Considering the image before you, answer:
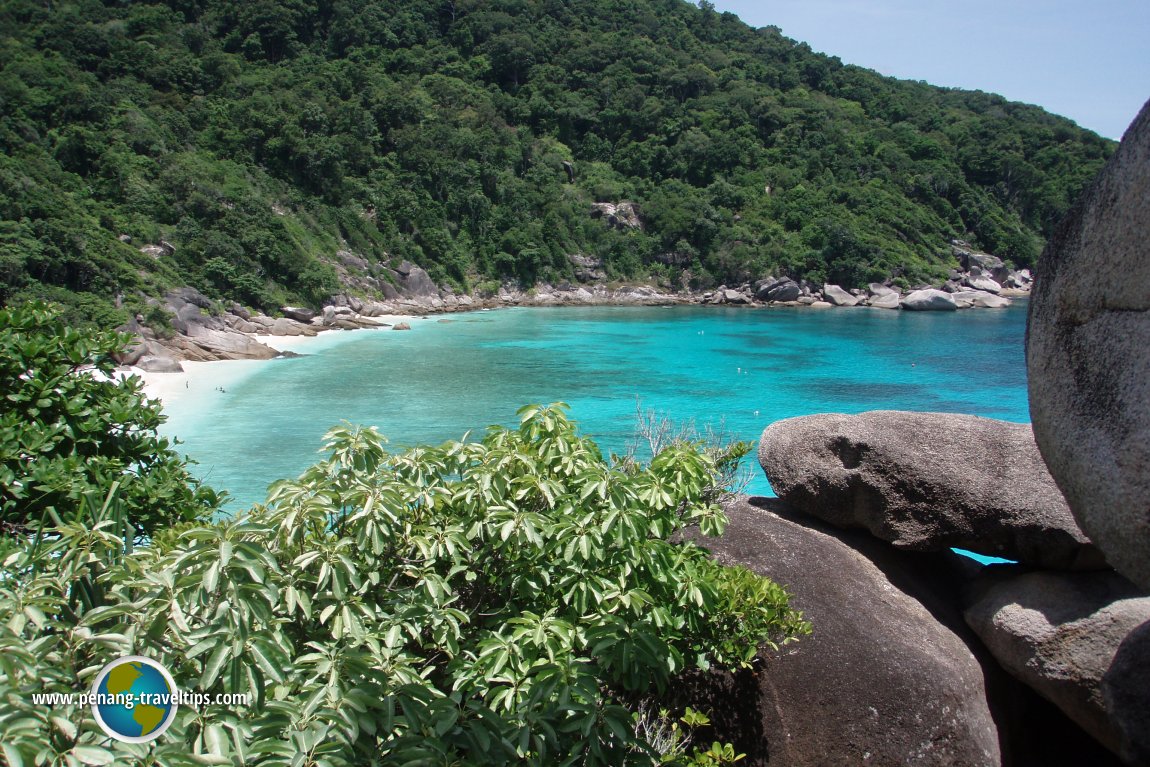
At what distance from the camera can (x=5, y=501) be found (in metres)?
4.29

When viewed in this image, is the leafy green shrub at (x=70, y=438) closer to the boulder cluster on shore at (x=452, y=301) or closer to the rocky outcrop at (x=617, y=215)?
the boulder cluster on shore at (x=452, y=301)

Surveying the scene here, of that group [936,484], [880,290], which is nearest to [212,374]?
[936,484]

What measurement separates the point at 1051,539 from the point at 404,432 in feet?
56.9

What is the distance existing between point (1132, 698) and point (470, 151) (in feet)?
239

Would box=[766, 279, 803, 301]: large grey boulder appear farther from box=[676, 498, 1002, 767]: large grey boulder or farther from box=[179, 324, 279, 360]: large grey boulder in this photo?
box=[676, 498, 1002, 767]: large grey boulder

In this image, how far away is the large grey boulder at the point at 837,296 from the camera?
7069 cm

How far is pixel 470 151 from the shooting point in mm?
71875

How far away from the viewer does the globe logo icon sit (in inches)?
88.6

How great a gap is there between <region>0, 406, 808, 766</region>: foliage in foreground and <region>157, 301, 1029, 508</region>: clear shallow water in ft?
20.0

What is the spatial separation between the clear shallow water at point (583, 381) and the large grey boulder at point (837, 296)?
16630 mm

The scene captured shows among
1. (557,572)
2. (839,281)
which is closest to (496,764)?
(557,572)

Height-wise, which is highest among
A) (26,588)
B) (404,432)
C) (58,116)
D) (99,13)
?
(99,13)

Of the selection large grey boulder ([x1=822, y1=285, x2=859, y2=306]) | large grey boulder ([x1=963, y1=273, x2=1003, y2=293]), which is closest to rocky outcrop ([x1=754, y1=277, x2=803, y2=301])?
large grey boulder ([x1=822, y1=285, x2=859, y2=306])

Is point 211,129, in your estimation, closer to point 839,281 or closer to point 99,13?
point 99,13
